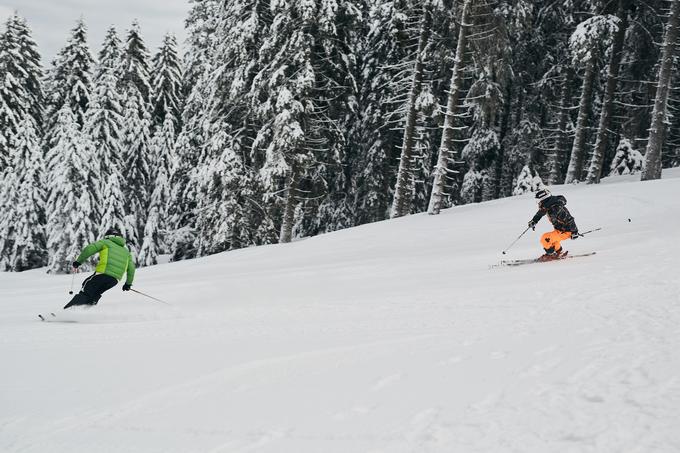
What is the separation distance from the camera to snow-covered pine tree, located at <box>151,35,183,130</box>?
29.8 meters

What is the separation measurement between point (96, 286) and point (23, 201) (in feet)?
A: 78.4

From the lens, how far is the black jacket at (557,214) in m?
10.5

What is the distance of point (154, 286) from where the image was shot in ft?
39.2

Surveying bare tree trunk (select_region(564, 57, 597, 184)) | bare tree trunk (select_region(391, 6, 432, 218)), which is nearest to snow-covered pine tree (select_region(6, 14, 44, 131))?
bare tree trunk (select_region(391, 6, 432, 218))

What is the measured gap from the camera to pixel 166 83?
98.5ft

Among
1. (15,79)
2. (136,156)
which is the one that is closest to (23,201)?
(136,156)

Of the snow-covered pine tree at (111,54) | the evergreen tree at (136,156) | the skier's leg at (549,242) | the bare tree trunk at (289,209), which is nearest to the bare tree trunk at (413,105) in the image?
the bare tree trunk at (289,209)

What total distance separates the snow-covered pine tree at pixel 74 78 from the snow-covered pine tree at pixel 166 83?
11.6ft

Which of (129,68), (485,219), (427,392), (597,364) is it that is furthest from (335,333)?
(129,68)

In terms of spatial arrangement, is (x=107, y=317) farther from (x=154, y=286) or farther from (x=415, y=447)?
(x=415, y=447)

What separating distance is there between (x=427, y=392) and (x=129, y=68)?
95.8 feet

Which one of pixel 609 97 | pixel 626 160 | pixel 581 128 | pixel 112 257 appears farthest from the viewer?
pixel 626 160

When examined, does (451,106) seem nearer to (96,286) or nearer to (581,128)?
(581,128)

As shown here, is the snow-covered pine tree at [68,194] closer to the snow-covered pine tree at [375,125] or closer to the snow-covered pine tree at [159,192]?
the snow-covered pine tree at [159,192]
